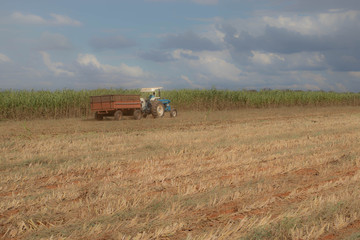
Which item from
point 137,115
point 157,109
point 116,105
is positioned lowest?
point 137,115

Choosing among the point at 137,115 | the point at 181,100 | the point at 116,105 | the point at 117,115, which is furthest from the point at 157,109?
the point at 181,100

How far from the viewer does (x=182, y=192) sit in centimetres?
536

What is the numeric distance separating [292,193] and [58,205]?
2.99 metres

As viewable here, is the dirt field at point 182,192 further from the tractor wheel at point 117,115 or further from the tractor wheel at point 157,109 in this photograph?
the tractor wheel at point 157,109

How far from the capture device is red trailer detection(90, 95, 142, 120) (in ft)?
63.1

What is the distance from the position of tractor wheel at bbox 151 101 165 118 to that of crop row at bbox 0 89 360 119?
6813 mm

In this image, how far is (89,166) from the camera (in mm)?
7387

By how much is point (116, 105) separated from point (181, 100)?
11.8m

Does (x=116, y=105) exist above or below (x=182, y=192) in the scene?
above

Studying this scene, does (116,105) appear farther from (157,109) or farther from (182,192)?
(182,192)

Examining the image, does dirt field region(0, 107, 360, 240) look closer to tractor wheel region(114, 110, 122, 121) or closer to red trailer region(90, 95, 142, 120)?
red trailer region(90, 95, 142, 120)

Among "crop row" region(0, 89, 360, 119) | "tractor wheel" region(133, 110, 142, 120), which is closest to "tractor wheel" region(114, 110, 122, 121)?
"tractor wheel" region(133, 110, 142, 120)

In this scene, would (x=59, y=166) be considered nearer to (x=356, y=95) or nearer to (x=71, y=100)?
(x=71, y=100)

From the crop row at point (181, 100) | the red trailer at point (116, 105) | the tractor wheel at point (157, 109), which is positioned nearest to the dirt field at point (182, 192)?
the red trailer at point (116, 105)
